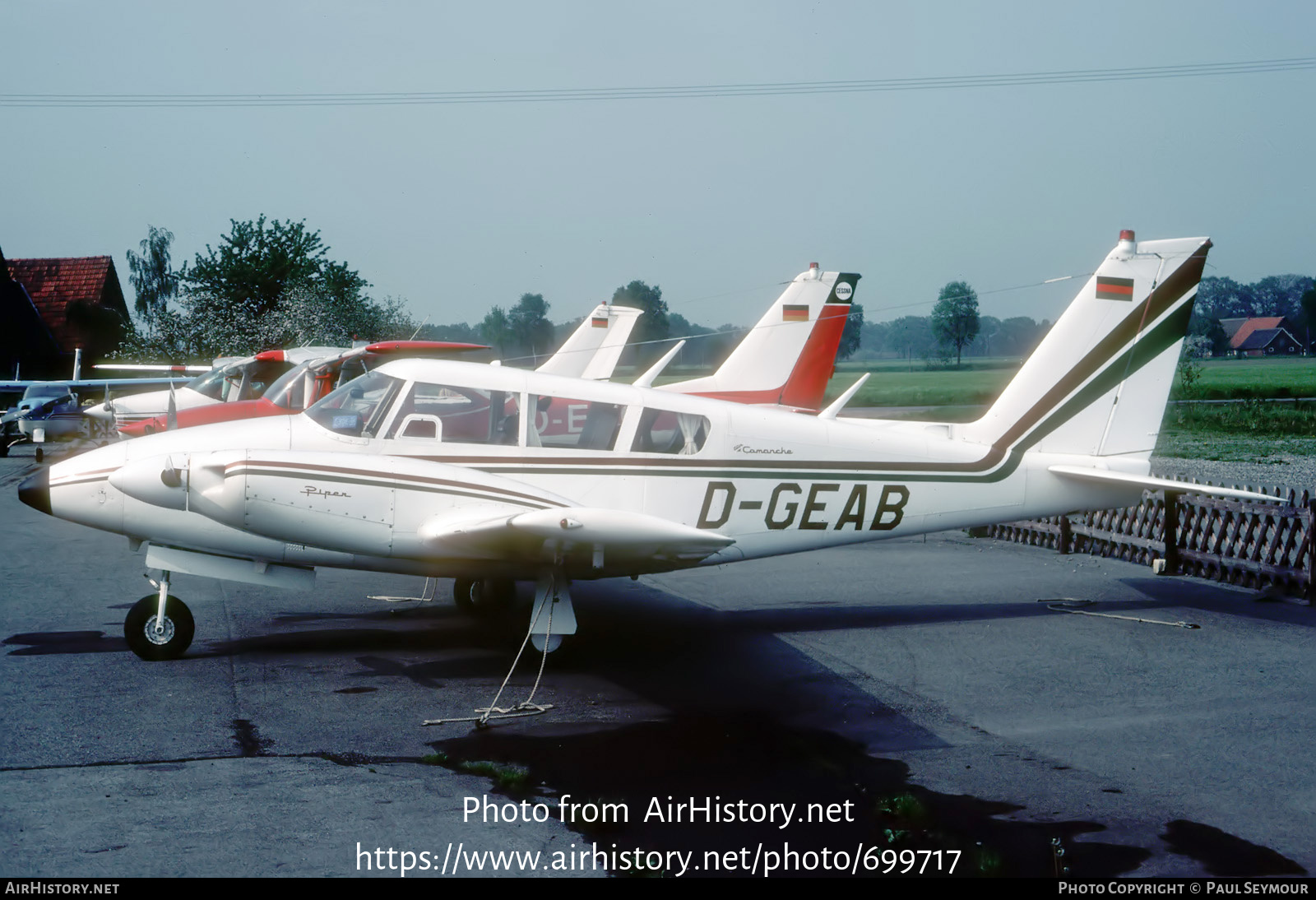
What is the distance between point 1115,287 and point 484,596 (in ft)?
22.6

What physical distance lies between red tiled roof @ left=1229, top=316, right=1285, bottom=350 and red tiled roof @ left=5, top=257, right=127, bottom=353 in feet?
200

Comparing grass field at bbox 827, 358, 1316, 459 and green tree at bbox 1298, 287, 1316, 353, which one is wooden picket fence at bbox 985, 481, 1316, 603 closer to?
grass field at bbox 827, 358, 1316, 459

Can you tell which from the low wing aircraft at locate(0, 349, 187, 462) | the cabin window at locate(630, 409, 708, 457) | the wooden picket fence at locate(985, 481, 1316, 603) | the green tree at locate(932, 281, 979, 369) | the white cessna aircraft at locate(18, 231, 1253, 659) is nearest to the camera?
the white cessna aircraft at locate(18, 231, 1253, 659)

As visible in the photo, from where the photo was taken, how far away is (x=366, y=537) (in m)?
7.98

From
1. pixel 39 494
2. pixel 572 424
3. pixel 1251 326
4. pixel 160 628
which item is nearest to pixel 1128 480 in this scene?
pixel 572 424

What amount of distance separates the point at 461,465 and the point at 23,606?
490 cm

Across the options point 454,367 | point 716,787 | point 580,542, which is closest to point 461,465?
point 454,367

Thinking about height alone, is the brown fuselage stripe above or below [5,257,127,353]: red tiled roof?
above

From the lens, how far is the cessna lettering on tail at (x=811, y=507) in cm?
934

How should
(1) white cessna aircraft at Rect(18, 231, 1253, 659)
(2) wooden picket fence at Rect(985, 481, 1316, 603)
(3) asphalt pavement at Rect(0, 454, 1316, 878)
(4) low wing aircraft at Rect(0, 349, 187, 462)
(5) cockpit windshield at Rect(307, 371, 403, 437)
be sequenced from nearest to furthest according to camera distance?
(3) asphalt pavement at Rect(0, 454, 1316, 878) < (1) white cessna aircraft at Rect(18, 231, 1253, 659) < (5) cockpit windshield at Rect(307, 371, 403, 437) < (2) wooden picket fence at Rect(985, 481, 1316, 603) < (4) low wing aircraft at Rect(0, 349, 187, 462)

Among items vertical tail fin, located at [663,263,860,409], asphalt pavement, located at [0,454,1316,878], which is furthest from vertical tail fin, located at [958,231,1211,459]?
vertical tail fin, located at [663,263,860,409]

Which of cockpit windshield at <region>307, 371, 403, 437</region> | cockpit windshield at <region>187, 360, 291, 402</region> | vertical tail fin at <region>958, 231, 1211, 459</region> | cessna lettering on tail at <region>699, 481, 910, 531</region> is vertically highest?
vertical tail fin at <region>958, 231, 1211, 459</region>

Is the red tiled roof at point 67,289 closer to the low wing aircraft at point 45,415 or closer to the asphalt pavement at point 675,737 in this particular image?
the low wing aircraft at point 45,415

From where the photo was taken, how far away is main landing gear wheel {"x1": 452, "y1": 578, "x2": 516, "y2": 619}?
1036cm
